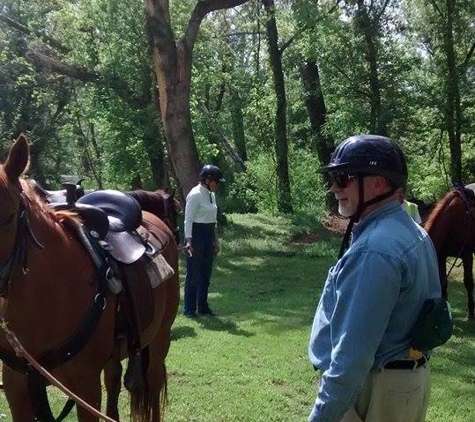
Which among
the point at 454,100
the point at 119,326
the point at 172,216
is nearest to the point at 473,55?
the point at 454,100

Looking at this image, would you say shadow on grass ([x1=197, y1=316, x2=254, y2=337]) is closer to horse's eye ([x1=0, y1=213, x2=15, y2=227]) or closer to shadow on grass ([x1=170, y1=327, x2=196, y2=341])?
shadow on grass ([x1=170, y1=327, x2=196, y2=341])

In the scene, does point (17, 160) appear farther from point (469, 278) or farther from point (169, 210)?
point (469, 278)

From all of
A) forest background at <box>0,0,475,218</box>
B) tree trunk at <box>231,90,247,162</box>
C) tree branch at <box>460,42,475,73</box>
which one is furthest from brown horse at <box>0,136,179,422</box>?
tree trunk at <box>231,90,247,162</box>

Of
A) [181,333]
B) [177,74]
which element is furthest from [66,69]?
[181,333]

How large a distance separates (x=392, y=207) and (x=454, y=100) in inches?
586

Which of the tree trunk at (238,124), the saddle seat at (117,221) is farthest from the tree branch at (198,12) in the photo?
the tree trunk at (238,124)

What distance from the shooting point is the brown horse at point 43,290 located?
2648mm

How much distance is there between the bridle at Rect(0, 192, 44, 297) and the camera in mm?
2570

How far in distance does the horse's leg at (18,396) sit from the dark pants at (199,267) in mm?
5137

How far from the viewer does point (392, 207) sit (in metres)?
2.08

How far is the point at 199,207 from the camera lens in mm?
8062

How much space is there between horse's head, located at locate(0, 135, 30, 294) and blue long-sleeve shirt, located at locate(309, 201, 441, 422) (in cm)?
134

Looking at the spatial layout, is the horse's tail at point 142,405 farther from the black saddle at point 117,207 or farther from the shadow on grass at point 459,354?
the shadow on grass at point 459,354

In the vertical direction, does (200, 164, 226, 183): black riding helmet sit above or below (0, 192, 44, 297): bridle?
above
